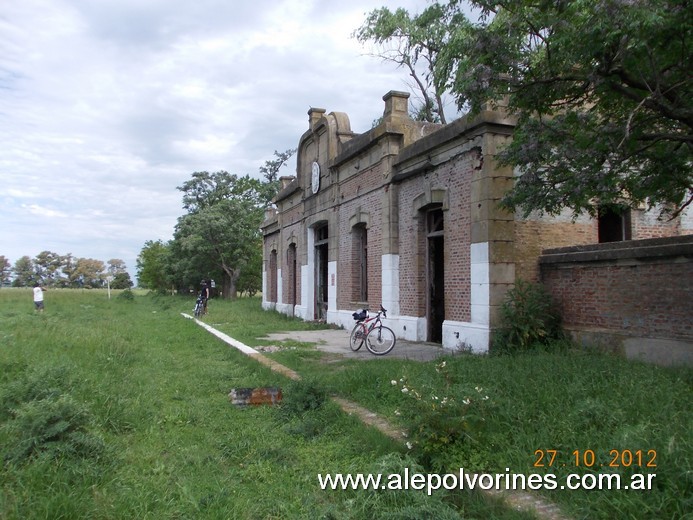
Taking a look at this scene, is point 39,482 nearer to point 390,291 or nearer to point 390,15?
point 390,291

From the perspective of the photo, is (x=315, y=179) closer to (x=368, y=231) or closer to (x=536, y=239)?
(x=368, y=231)

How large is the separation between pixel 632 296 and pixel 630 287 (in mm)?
143

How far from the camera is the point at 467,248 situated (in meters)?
10.8

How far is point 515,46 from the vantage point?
242 inches

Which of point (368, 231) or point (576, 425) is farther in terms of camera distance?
point (368, 231)

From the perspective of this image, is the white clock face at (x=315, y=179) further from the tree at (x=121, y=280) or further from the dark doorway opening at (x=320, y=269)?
the tree at (x=121, y=280)

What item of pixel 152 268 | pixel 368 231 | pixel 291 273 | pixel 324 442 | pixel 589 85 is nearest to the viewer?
pixel 324 442

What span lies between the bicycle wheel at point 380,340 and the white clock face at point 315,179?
925 centimetres

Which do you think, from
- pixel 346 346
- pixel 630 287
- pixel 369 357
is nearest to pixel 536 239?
pixel 630 287

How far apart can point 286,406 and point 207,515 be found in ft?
9.00

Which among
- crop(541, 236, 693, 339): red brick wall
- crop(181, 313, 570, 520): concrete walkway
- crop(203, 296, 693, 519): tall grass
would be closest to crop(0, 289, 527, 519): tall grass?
crop(181, 313, 570, 520): concrete walkway

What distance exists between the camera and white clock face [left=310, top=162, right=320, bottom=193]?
19.6 m

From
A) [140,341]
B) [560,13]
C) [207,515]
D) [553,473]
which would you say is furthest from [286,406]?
[140,341]

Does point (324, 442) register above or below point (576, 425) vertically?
below
